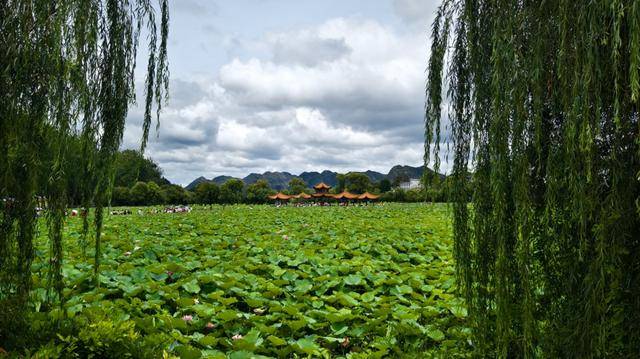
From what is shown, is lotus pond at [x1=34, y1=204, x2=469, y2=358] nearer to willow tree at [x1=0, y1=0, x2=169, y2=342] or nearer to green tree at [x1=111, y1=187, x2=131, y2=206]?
willow tree at [x1=0, y1=0, x2=169, y2=342]

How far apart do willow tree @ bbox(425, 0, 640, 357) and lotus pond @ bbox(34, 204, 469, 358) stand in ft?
4.06

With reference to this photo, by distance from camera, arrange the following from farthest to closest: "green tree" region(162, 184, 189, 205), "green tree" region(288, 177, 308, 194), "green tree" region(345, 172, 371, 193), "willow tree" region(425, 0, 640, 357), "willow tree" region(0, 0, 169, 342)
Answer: "green tree" region(288, 177, 308, 194)
"green tree" region(345, 172, 371, 193)
"green tree" region(162, 184, 189, 205)
"willow tree" region(0, 0, 169, 342)
"willow tree" region(425, 0, 640, 357)

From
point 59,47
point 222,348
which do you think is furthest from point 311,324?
point 59,47

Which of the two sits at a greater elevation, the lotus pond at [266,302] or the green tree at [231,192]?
the green tree at [231,192]

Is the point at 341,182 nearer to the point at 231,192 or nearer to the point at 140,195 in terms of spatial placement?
the point at 231,192

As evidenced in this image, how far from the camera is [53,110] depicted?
268 cm

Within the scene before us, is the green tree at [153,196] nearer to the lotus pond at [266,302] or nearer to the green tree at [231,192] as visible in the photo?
the green tree at [231,192]

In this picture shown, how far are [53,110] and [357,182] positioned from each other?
62535mm

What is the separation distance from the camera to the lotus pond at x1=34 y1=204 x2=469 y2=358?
10.7 ft

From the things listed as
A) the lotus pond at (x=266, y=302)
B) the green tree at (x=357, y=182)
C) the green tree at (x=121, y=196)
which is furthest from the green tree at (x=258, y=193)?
the lotus pond at (x=266, y=302)

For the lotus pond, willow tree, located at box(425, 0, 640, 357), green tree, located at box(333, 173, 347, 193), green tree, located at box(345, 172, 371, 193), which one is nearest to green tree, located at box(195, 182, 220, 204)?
green tree, located at box(345, 172, 371, 193)

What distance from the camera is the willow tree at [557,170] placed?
191 cm

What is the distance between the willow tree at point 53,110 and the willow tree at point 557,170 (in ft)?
8.24

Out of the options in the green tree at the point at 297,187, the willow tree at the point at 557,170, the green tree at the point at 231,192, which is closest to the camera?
the willow tree at the point at 557,170
